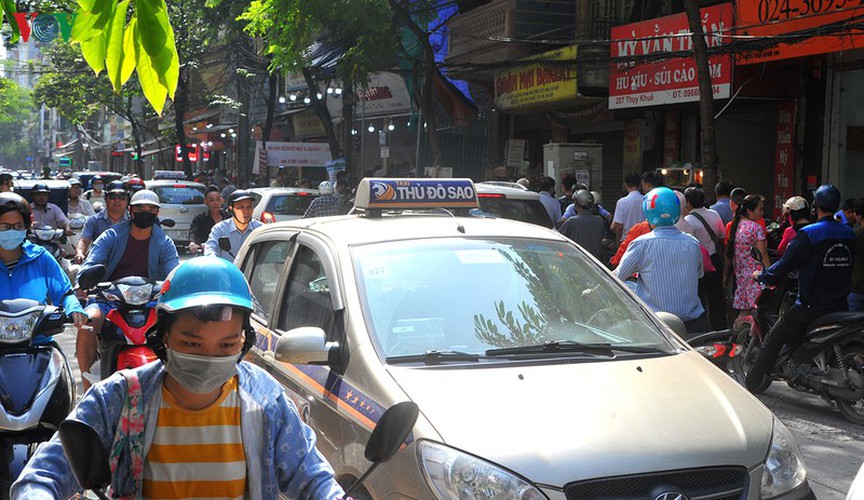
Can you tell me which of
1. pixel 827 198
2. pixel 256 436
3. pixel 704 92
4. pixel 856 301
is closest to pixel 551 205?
pixel 704 92

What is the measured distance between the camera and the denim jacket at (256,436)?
242 cm

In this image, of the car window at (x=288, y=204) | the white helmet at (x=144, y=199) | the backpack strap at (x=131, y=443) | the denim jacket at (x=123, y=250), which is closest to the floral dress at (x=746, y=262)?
the denim jacket at (x=123, y=250)

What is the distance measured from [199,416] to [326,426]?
165 cm

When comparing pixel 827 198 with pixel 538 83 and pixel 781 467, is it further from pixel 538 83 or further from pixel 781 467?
pixel 538 83

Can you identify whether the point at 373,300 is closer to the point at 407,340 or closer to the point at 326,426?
the point at 407,340

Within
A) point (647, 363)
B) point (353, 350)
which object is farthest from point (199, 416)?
point (647, 363)

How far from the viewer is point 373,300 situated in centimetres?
433

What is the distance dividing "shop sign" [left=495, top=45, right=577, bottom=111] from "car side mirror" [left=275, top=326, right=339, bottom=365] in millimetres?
13110

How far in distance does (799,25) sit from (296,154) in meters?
19.2

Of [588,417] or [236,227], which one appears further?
[236,227]

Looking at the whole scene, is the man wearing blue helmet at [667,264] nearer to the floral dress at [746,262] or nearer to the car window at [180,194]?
the floral dress at [746,262]

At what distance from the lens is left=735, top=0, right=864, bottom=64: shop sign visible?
1141 cm

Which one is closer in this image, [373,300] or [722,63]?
[373,300]

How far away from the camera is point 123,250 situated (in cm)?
711
